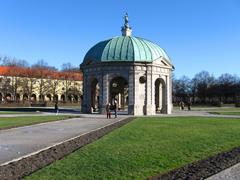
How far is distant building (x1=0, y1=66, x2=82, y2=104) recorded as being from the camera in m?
94.8

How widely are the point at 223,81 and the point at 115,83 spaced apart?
70001mm

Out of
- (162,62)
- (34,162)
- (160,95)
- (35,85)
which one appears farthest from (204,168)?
(35,85)

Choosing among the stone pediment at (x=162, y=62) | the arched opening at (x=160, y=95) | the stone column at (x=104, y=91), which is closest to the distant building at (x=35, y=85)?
the arched opening at (x=160, y=95)

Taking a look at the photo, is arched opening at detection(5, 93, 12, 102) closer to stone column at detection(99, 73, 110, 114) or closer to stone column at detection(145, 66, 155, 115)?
stone column at detection(99, 73, 110, 114)

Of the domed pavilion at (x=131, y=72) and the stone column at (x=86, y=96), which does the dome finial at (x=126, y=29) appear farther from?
the stone column at (x=86, y=96)

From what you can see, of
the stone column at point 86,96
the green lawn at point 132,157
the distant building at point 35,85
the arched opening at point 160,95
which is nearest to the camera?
the green lawn at point 132,157

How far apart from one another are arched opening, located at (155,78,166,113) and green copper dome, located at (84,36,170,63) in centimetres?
308

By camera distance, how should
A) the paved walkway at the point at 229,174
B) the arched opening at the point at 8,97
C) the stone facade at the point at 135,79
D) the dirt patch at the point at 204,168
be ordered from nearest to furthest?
the paved walkway at the point at 229,174
the dirt patch at the point at 204,168
the stone facade at the point at 135,79
the arched opening at the point at 8,97

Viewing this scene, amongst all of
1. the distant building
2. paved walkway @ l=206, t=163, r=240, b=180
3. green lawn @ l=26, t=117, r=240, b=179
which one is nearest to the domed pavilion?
green lawn @ l=26, t=117, r=240, b=179

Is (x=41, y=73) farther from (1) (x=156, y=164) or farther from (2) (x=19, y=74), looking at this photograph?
(1) (x=156, y=164)

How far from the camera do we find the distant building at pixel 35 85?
94781 millimetres

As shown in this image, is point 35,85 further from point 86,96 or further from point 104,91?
point 104,91

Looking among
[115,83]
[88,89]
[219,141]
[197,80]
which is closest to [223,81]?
[197,80]

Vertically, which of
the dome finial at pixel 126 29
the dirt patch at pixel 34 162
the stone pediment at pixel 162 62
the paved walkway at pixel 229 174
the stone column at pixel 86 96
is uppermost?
the dome finial at pixel 126 29
